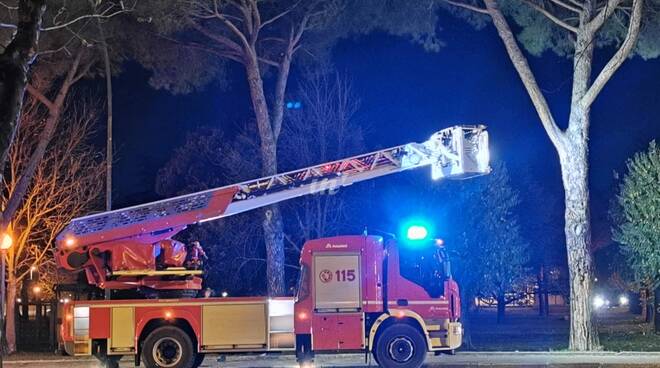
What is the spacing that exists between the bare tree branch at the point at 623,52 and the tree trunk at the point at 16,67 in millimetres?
13933

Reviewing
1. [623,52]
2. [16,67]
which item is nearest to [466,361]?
[623,52]

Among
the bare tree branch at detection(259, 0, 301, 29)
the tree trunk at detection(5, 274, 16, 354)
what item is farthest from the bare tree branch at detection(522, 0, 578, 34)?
the tree trunk at detection(5, 274, 16, 354)

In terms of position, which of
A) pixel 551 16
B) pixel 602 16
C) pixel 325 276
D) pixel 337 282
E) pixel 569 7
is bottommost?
pixel 337 282

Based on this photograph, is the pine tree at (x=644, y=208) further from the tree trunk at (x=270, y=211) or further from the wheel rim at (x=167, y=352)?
the wheel rim at (x=167, y=352)

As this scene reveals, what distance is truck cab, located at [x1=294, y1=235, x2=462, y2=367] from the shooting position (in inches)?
582

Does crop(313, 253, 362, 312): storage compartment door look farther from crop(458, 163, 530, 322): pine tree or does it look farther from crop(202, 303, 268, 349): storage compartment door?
crop(458, 163, 530, 322): pine tree

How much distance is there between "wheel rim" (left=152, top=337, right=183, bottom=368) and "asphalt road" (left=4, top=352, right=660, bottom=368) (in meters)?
2.18

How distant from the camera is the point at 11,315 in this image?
24.4m

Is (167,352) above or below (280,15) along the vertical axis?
below

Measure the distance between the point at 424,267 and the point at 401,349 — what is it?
150 cm

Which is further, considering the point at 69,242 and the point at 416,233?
the point at 416,233

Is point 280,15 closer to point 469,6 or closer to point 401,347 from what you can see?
point 469,6

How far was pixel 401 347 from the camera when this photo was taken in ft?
48.4

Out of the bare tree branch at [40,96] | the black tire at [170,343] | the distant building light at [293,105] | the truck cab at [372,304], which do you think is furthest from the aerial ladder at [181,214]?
the distant building light at [293,105]
